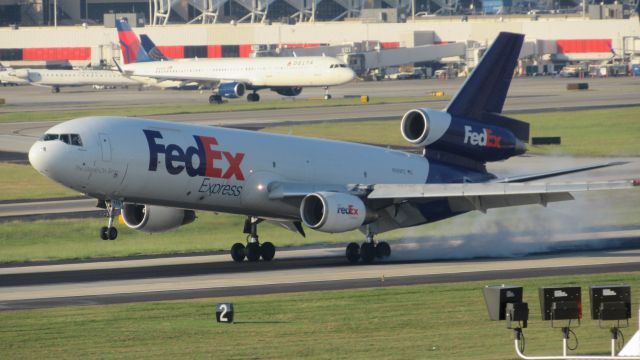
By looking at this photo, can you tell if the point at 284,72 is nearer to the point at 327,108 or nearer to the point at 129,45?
the point at 327,108

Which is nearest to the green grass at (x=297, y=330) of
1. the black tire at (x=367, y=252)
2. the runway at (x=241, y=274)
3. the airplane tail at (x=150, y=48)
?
the runway at (x=241, y=274)

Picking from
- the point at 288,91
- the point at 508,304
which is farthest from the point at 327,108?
the point at 508,304

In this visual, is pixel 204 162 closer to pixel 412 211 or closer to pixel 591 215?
pixel 412 211

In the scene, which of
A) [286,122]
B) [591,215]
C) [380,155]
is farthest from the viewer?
[286,122]

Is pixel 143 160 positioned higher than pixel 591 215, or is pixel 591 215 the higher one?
pixel 143 160

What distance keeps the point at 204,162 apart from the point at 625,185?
15.7 metres

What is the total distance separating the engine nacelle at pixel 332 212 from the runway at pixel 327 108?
56724mm

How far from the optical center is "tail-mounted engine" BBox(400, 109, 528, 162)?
55.3m

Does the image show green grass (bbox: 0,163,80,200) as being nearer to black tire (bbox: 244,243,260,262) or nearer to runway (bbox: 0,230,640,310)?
black tire (bbox: 244,243,260,262)

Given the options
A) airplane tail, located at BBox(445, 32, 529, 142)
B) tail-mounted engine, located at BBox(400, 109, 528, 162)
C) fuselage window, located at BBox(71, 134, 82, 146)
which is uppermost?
airplane tail, located at BBox(445, 32, 529, 142)

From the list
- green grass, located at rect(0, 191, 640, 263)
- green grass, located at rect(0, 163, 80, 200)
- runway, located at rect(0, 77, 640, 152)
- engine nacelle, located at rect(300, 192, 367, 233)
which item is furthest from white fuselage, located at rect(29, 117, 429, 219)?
runway, located at rect(0, 77, 640, 152)

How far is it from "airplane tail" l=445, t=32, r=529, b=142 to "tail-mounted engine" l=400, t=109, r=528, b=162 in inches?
7.2

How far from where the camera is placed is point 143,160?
47.8 meters

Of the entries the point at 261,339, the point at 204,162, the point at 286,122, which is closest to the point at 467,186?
the point at 204,162
